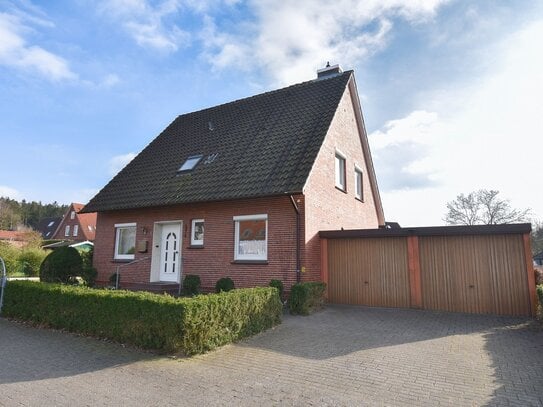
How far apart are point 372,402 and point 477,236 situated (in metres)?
7.29

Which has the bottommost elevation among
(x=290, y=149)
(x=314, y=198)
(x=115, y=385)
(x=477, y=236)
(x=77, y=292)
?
(x=115, y=385)

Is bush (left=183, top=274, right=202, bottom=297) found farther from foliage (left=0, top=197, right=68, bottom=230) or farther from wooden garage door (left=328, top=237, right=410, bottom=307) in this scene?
foliage (left=0, top=197, right=68, bottom=230)

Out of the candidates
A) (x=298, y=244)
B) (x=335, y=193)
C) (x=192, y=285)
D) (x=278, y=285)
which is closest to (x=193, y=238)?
(x=192, y=285)

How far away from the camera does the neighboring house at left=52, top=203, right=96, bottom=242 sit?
48.2 m

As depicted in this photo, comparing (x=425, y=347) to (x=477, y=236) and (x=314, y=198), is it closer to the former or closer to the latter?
(x=477, y=236)

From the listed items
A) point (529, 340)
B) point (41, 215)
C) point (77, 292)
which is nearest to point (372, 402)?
point (529, 340)

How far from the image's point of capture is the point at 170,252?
1398 centimetres

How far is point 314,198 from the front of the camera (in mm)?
11883

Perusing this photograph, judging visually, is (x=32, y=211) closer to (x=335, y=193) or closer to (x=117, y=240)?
(x=117, y=240)

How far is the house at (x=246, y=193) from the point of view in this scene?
11.4 meters

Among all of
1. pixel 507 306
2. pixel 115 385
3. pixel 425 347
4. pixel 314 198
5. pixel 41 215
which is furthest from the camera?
pixel 41 215

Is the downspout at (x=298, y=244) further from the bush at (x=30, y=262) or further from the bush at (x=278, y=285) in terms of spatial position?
the bush at (x=30, y=262)

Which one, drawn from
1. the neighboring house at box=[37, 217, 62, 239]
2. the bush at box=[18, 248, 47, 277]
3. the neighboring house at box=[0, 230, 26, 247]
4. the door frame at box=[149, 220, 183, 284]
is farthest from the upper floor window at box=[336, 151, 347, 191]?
the neighboring house at box=[37, 217, 62, 239]

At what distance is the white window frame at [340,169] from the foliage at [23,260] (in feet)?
63.3
